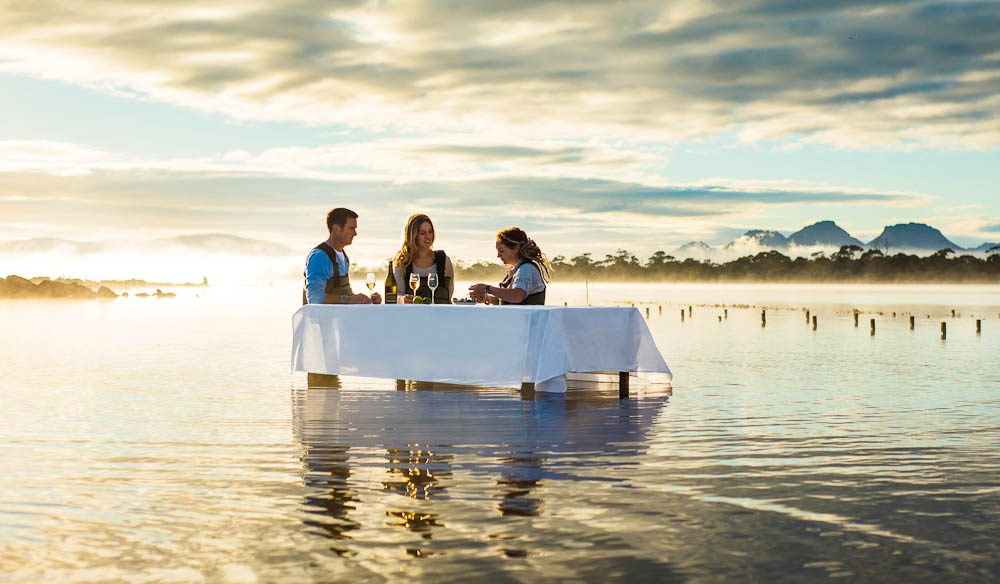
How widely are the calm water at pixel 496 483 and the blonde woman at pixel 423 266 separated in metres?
0.73

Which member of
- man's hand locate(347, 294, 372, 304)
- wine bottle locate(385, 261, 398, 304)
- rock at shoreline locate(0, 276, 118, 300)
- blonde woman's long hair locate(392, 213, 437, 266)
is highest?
rock at shoreline locate(0, 276, 118, 300)

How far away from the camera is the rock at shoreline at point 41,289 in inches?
3812

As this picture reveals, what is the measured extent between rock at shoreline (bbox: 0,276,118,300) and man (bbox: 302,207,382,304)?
298 feet

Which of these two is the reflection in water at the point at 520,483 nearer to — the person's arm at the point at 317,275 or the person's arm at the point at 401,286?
the person's arm at the point at 401,286

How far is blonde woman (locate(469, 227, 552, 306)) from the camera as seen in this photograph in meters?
12.1

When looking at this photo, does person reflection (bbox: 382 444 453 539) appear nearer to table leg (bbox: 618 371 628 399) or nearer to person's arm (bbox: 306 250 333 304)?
table leg (bbox: 618 371 628 399)

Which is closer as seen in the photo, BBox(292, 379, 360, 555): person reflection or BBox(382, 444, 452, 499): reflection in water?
BBox(292, 379, 360, 555): person reflection

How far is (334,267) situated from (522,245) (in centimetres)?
205

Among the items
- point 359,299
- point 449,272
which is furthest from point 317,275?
point 449,272

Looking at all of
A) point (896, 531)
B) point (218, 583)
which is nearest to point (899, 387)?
point (896, 531)

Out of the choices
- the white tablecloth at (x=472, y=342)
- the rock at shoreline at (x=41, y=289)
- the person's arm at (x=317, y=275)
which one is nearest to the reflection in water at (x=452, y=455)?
the white tablecloth at (x=472, y=342)

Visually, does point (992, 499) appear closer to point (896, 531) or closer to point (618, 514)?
point (896, 531)

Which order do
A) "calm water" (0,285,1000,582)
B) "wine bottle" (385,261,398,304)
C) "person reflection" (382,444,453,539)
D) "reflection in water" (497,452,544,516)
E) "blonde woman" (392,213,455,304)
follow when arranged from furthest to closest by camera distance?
"wine bottle" (385,261,398,304) < "blonde woman" (392,213,455,304) < "reflection in water" (497,452,544,516) < "person reflection" (382,444,453,539) < "calm water" (0,285,1000,582)

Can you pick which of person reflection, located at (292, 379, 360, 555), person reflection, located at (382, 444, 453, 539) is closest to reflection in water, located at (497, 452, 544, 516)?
person reflection, located at (382, 444, 453, 539)
